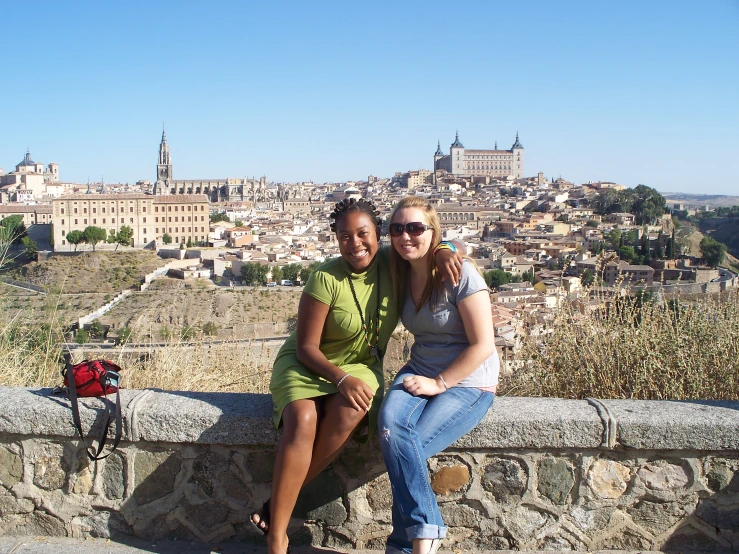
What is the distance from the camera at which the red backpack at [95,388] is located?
232 centimetres

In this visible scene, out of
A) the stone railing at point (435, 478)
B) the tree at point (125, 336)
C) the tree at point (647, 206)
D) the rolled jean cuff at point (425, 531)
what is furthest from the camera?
the tree at point (647, 206)

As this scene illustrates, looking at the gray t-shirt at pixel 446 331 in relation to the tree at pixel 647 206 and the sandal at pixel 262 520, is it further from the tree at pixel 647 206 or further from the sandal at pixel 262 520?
the tree at pixel 647 206

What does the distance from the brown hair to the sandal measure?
0.78 meters

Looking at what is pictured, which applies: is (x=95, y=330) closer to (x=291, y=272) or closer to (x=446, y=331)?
(x=446, y=331)

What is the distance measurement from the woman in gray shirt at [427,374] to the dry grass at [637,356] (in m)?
0.90

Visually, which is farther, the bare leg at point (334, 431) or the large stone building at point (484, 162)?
the large stone building at point (484, 162)

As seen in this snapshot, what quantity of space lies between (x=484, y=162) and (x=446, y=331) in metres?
123

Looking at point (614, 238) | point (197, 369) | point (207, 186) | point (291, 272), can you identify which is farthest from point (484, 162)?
point (197, 369)

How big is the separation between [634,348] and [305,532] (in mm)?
1595

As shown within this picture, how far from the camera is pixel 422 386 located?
225cm

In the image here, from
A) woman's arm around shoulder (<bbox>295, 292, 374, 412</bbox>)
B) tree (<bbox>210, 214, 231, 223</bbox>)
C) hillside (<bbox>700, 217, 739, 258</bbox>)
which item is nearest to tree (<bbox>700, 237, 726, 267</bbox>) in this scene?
hillside (<bbox>700, 217, 739, 258</bbox>)

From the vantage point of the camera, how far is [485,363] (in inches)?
93.0

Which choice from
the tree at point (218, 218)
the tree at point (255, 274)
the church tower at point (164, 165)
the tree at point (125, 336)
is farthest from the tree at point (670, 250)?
the church tower at point (164, 165)

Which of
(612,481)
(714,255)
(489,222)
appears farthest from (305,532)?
(489,222)
